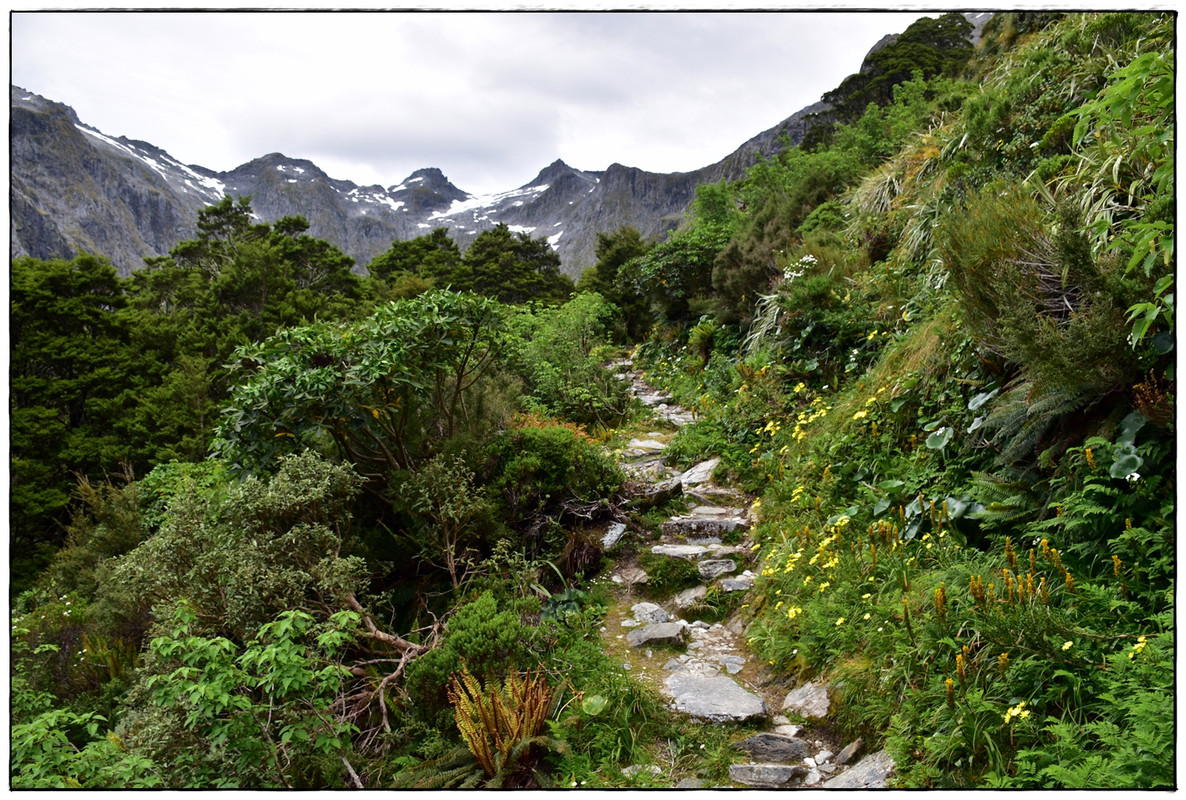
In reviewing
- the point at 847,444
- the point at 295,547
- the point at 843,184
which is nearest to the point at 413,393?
the point at 295,547

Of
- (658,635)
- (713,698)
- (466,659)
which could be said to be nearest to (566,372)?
(658,635)

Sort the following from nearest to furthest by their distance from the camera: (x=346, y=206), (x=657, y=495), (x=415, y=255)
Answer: (x=657, y=495) < (x=346, y=206) < (x=415, y=255)

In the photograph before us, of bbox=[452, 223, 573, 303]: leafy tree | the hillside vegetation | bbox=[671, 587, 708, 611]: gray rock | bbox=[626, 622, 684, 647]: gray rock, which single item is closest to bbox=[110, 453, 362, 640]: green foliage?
the hillside vegetation

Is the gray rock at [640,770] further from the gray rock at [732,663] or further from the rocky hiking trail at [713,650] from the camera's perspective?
the gray rock at [732,663]

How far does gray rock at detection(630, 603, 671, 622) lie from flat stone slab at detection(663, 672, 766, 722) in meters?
0.69

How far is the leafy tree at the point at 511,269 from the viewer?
2214 cm

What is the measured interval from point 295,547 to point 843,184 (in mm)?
8915

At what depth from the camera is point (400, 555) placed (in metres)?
4.45

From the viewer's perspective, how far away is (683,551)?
4547mm

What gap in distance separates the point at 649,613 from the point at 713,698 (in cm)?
107

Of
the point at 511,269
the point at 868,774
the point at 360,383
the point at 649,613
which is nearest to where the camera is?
the point at 868,774

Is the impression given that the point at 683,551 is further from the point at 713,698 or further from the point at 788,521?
the point at 713,698

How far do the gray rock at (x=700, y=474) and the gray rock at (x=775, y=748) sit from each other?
3.16 metres

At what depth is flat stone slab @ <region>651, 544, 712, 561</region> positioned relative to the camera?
447cm
